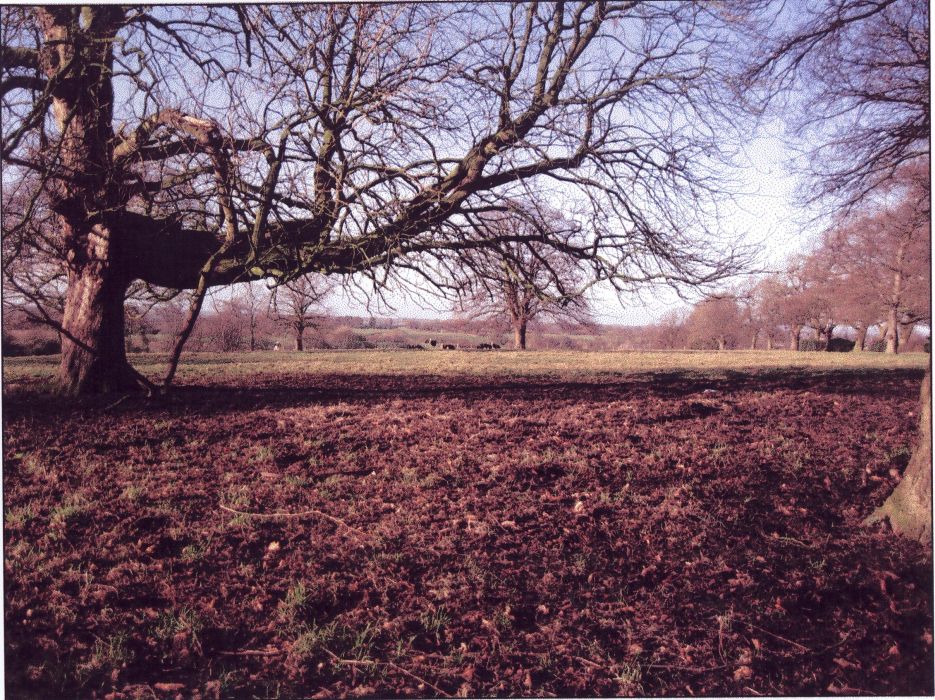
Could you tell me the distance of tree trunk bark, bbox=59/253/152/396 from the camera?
436 centimetres

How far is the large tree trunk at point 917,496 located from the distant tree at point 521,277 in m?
2.66

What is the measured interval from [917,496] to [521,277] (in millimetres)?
3653

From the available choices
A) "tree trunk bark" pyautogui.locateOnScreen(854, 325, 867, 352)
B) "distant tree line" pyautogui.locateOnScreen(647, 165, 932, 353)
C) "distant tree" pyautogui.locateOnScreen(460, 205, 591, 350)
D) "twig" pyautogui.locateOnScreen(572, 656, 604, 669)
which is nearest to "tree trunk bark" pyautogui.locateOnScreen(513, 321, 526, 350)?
"distant tree" pyautogui.locateOnScreen(460, 205, 591, 350)

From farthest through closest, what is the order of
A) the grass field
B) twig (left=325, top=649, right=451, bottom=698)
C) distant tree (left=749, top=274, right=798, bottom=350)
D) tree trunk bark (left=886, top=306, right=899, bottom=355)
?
distant tree (left=749, top=274, right=798, bottom=350)
the grass field
tree trunk bark (left=886, top=306, right=899, bottom=355)
twig (left=325, top=649, right=451, bottom=698)

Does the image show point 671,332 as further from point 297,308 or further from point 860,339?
point 297,308

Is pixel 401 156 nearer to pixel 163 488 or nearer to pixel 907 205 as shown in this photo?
pixel 163 488

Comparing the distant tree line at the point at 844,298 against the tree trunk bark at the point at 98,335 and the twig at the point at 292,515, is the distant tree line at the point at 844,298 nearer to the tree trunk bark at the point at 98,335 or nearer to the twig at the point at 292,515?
the twig at the point at 292,515

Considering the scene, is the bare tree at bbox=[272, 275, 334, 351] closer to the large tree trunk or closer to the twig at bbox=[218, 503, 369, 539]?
the twig at bbox=[218, 503, 369, 539]

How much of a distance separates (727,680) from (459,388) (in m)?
4.62

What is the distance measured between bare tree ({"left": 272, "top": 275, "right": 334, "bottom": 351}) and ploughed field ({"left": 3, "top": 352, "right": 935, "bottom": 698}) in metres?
0.56

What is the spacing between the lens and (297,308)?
185 inches

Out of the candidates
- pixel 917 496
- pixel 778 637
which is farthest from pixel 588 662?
pixel 917 496

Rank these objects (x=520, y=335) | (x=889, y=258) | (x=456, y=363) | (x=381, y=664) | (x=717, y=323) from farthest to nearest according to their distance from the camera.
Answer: (x=456, y=363)
(x=520, y=335)
(x=717, y=323)
(x=889, y=258)
(x=381, y=664)

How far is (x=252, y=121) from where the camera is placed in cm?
420
